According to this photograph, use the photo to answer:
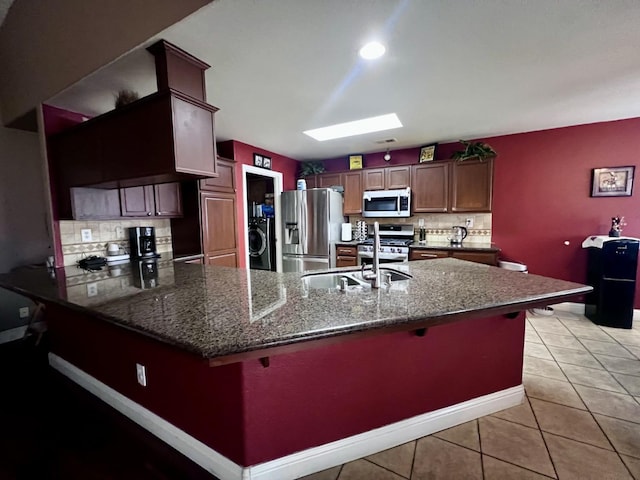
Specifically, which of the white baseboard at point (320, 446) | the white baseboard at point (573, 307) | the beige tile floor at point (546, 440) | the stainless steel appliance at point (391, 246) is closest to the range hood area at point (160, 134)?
the white baseboard at point (320, 446)

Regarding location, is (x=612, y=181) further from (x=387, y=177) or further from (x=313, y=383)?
(x=313, y=383)

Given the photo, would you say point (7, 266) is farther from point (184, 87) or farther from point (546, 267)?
point (546, 267)

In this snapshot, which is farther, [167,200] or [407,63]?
[167,200]

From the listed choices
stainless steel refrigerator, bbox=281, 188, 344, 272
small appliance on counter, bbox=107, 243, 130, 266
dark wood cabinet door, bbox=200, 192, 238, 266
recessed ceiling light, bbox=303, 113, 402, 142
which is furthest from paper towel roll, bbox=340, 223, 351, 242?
small appliance on counter, bbox=107, 243, 130, 266

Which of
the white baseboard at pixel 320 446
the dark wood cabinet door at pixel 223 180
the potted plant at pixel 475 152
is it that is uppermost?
the potted plant at pixel 475 152

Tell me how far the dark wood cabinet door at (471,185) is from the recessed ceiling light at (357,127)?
3.99ft

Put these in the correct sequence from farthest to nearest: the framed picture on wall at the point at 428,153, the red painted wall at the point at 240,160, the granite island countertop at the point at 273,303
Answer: the framed picture on wall at the point at 428,153 → the red painted wall at the point at 240,160 → the granite island countertop at the point at 273,303

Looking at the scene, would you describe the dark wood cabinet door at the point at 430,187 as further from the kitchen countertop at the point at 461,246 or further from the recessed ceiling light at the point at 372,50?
the recessed ceiling light at the point at 372,50

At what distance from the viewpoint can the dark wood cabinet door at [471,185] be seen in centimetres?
378

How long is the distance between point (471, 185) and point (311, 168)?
2580mm

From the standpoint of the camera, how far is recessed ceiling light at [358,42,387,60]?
1.75 metres

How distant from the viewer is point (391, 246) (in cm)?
418

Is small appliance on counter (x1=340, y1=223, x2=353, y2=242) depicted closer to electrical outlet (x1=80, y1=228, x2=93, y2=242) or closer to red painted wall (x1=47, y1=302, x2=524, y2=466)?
red painted wall (x1=47, y1=302, x2=524, y2=466)

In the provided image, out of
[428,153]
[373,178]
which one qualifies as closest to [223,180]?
[373,178]
